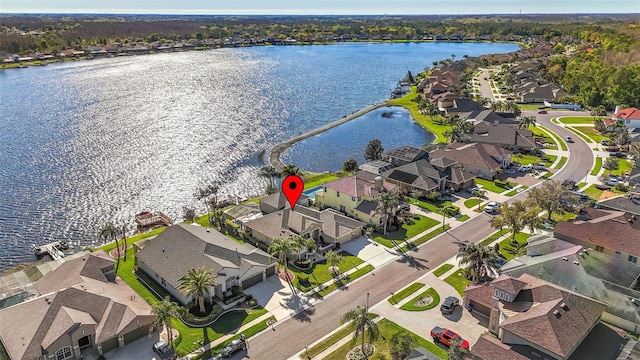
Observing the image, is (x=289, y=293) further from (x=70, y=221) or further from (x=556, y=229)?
(x=70, y=221)

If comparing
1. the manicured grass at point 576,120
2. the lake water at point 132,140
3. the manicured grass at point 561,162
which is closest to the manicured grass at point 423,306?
the lake water at point 132,140

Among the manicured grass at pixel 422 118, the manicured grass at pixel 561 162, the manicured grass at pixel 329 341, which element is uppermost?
the manicured grass at pixel 329 341

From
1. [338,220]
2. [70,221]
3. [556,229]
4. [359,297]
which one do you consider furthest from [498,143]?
[70,221]

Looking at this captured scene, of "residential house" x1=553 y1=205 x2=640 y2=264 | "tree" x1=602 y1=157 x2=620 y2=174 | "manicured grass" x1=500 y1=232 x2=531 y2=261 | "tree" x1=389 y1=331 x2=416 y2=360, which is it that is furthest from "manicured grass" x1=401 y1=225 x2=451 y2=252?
"tree" x1=602 y1=157 x2=620 y2=174

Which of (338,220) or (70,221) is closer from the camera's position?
(338,220)

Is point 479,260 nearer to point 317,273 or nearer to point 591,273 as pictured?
point 591,273

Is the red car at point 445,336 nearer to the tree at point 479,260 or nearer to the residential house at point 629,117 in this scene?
the tree at point 479,260

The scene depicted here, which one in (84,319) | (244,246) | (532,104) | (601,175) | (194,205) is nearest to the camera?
(84,319)
